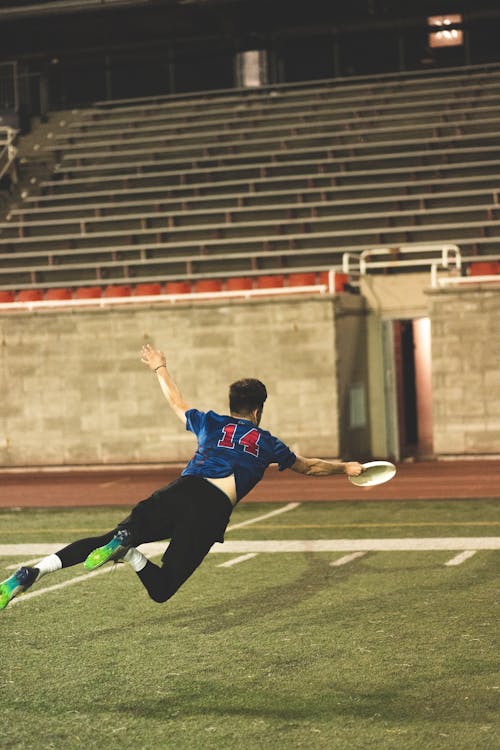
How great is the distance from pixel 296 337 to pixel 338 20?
12960mm

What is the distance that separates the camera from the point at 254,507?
14461 millimetres

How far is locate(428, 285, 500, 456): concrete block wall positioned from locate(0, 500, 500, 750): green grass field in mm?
8038

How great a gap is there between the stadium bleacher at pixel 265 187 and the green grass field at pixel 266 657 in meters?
11.0

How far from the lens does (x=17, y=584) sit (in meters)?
6.19

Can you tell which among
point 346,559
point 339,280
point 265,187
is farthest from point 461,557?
point 265,187

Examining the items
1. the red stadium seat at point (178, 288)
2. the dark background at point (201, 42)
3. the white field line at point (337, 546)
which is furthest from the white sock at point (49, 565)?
the dark background at point (201, 42)

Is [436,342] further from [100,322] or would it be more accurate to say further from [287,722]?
[287,722]

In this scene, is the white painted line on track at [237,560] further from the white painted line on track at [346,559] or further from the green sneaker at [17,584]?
the green sneaker at [17,584]

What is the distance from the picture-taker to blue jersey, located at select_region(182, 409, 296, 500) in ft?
21.2

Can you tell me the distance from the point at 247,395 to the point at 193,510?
702mm

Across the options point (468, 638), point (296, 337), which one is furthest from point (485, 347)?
point (468, 638)

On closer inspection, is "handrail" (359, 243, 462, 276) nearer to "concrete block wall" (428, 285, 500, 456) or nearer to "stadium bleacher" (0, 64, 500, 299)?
"concrete block wall" (428, 285, 500, 456)

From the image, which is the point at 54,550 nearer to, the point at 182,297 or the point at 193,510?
the point at 193,510

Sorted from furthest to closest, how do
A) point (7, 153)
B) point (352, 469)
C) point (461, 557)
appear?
point (7, 153) < point (461, 557) < point (352, 469)
